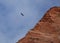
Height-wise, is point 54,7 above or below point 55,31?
above

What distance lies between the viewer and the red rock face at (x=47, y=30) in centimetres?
6862

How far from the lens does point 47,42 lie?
221 feet

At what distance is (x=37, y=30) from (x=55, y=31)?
162 inches

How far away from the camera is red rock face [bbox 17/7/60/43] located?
68625 millimetres

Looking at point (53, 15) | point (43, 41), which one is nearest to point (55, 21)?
point (53, 15)

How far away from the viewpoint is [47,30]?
72.9 m

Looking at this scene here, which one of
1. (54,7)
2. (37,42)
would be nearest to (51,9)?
(54,7)

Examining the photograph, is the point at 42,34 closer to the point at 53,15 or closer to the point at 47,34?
the point at 47,34

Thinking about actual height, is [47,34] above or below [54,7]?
below

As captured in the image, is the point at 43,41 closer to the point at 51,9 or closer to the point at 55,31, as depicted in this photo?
the point at 55,31

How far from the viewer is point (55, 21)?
72.9 m

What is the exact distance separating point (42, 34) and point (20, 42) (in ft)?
16.6

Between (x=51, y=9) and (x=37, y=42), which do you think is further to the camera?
(x=51, y=9)

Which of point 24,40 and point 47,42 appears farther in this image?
point 24,40
